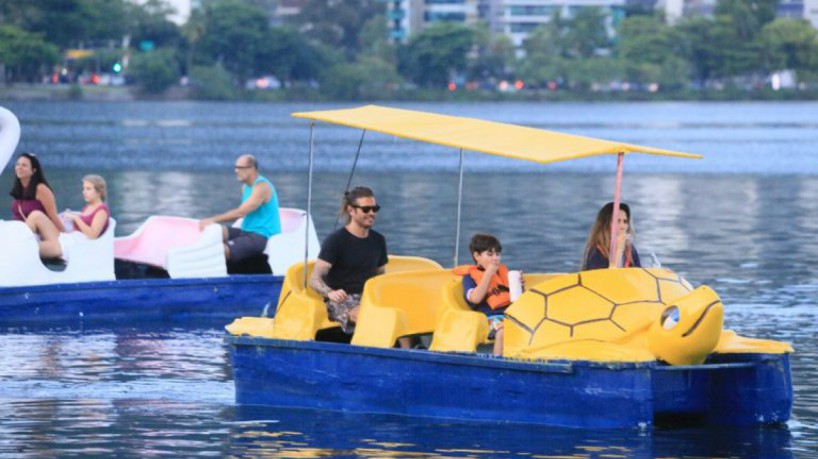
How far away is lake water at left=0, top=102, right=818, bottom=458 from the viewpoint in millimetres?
13023

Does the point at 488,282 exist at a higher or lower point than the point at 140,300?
higher

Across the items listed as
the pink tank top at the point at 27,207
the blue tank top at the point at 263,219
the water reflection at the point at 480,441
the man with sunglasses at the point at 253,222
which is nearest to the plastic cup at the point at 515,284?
the water reflection at the point at 480,441

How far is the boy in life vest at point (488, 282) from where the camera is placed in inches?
533

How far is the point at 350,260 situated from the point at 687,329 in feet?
9.04

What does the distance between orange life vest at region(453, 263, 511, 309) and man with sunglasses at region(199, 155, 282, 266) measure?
20.9 feet

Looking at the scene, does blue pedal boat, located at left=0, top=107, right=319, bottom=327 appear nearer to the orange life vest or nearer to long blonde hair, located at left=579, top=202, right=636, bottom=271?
the orange life vest

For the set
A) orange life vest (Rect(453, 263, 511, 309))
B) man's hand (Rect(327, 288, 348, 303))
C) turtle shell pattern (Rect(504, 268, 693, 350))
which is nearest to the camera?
turtle shell pattern (Rect(504, 268, 693, 350))

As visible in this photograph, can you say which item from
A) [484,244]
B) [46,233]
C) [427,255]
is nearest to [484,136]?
Result: [484,244]

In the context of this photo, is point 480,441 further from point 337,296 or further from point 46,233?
point 46,233

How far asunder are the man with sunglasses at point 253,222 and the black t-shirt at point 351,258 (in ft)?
18.2

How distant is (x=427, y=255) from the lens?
26.8m

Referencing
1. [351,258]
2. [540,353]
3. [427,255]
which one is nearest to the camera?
[540,353]

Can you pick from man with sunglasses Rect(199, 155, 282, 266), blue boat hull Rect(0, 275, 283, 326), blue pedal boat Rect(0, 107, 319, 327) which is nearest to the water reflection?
blue pedal boat Rect(0, 107, 319, 327)

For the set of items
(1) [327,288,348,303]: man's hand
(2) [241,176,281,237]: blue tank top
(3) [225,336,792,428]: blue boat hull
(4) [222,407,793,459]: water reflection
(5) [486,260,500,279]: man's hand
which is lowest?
(4) [222,407,793,459]: water reflection
